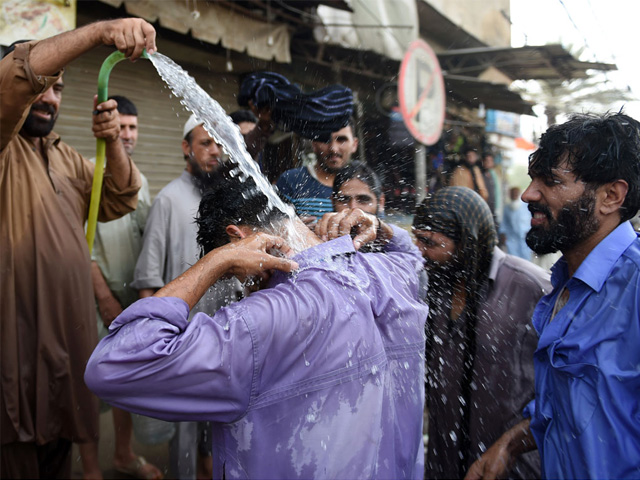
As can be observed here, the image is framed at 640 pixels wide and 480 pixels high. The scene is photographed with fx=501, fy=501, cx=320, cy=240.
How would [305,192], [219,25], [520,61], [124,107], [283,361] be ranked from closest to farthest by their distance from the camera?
1. [283,361]
2. [305,192]
3. [124,107]
4. [219,25]
5. [520,61]

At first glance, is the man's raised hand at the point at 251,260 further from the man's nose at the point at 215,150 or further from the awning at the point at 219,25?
the awning at the point at 219,25

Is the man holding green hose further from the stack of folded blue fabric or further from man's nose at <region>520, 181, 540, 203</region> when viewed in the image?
man's nose at <region>520, 181, 540, 203</region>

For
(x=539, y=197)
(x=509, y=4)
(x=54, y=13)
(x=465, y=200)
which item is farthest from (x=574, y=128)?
(x=509, y=4)

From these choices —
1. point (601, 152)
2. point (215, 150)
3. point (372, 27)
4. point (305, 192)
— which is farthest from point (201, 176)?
point (372, 27)

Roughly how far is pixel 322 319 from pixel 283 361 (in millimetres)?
170

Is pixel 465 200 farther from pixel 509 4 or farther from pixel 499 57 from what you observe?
pixel 509 4

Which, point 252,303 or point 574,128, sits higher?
point 574,128

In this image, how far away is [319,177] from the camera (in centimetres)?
338

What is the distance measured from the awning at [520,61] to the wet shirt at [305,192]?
8.12 metres

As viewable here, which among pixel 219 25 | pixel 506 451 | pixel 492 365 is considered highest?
pixel 219 25

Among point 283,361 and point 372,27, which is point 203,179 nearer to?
point 283,361

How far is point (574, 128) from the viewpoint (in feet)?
6.26

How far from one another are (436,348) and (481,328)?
1.02 ft

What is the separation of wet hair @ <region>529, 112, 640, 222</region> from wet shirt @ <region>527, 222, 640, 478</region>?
0.60ft
